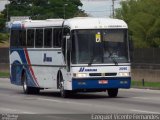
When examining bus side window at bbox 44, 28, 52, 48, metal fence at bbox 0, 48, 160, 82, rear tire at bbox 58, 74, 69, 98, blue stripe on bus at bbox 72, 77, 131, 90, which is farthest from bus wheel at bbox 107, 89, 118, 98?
metal fence at bbox 0, 48, 160, 82

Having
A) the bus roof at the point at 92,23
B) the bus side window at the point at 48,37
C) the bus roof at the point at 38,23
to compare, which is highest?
the bus roof at the point at 92,23

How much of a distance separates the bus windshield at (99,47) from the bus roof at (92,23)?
0.53 ft

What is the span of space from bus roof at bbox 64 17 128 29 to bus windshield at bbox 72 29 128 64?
0.16 meters

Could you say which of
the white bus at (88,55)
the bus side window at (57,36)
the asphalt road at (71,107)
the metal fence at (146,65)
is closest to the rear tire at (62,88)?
the white bus at (88,55)

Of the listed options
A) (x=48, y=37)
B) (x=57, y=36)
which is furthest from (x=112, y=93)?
(x=48, y=37)

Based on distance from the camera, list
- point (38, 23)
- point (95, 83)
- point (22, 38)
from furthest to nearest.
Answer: point (22, 38), point (38, 23), point (95, 83)

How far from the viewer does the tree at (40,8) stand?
11288 centimetres

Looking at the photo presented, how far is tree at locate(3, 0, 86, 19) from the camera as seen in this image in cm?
11288

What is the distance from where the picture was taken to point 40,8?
11344cm

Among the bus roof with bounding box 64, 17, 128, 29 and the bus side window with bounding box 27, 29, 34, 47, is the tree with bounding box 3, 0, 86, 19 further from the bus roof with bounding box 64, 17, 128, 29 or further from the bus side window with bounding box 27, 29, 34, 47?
the bus roof with bounding box 64, 17, 128, 29

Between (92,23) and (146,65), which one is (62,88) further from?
(146,65)

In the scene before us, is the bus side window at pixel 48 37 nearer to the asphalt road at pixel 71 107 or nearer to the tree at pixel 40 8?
the asphalt road at pixel 71 107

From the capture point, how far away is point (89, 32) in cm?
2781

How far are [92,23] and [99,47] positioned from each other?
1.07 m
